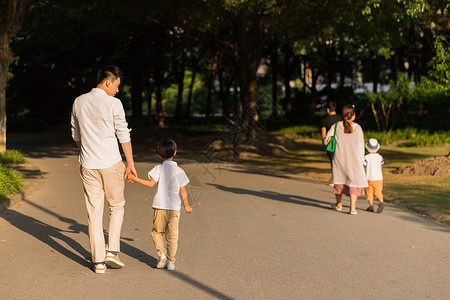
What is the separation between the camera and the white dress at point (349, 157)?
32.4 ft

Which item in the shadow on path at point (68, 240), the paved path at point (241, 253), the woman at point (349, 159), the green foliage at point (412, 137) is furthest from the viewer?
the green foliage at point (412, 137)

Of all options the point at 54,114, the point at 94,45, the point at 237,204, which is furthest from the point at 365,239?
the point at 54,114

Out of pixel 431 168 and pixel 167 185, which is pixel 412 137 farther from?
pixel 167 185

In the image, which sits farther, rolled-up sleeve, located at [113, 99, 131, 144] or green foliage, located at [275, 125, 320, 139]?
green foliage, located at [275, 125, 320, 139]

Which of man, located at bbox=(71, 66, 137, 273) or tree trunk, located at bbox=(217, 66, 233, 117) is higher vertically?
tree trunk, located at bbox=(217, 66, 233, 117)

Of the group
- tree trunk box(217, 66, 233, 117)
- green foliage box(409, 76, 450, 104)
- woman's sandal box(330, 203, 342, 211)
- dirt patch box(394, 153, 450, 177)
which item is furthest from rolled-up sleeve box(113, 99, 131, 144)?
tree trunk box(217, 66, 233, 117)

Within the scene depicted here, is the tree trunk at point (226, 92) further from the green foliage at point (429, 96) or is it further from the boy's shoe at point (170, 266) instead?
the boy's shoe at point (170, 266)

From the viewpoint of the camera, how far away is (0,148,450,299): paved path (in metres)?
5.59

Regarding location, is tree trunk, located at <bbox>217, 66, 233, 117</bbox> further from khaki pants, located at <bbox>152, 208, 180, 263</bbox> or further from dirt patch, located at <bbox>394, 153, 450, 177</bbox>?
khaki pants, located at <bbox>152, 208, 180, 263</bbox>

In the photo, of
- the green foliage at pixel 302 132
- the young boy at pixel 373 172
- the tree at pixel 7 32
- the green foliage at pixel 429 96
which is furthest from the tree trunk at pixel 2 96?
the green foliage at pixel 429 96

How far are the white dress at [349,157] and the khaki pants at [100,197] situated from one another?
4.74 metres

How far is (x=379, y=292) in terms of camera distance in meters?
5.55

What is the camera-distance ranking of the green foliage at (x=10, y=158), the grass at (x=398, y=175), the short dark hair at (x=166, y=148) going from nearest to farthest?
the short dark hair at (x=166, y=148), the grass at (x=398, y=175), the green foliage at (x=10, y=158)

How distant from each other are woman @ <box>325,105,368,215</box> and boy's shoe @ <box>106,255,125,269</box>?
184 inches
